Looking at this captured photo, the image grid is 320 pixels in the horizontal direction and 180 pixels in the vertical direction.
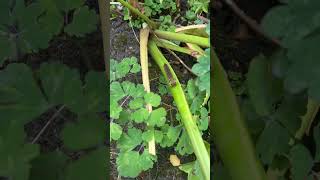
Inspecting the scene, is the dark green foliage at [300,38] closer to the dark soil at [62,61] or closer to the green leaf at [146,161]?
the dark soil at [62,61]

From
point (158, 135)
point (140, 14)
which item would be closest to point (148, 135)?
point (158, 135)

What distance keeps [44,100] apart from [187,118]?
0.50m

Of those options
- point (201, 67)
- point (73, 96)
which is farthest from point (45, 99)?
point (201, 67)

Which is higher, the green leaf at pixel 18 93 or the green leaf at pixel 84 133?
the green leaf at pixel 18 93

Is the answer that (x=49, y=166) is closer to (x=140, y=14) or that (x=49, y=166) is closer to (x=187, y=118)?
(x=187, y=118)

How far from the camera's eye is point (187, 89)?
38.4 inches

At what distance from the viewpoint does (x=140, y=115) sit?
3.25 feet

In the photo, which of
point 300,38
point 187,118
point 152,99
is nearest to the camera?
point 300,38

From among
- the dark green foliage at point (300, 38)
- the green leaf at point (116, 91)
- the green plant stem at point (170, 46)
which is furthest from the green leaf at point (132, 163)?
the dark green foliage at point (300, 38)

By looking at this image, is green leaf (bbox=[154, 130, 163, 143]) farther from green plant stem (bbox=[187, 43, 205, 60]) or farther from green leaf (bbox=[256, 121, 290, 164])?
green leaf (bbox=[256, 121, 290, 164])

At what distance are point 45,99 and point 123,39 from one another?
0.66 m

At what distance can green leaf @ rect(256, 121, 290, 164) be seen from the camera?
1.48ft

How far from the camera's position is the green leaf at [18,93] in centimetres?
40

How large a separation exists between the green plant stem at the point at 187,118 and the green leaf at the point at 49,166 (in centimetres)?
34
